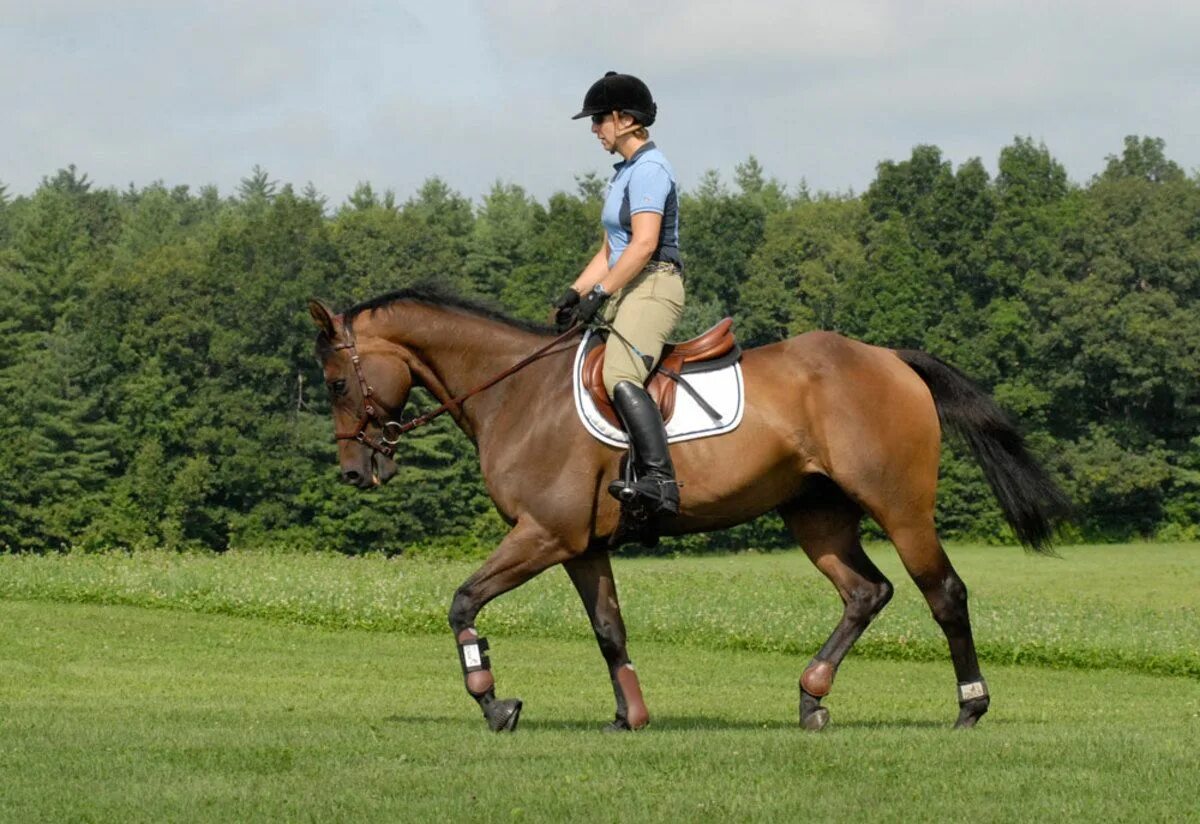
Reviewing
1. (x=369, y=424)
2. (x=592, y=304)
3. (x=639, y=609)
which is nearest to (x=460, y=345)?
(x=369, y=424)

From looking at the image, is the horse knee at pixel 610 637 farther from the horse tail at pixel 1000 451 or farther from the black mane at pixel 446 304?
the horse tail at pixel 1000 451

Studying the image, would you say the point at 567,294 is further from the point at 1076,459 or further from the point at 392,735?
the point at 1076,459

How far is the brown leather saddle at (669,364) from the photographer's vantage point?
10.3 metres

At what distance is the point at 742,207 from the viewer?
309 feet

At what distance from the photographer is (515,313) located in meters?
72.9

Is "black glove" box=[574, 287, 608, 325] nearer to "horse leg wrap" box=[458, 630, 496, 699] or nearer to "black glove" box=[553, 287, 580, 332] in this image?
"black glove" box=[553, 287, 580, 332]

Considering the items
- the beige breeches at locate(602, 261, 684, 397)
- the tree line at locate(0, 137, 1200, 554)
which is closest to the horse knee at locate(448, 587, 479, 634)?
the beige breeches at locate(602, 261, 684, 397)

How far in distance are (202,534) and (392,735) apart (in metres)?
71.3

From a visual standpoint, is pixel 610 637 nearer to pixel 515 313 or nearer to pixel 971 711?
pixel 971 711

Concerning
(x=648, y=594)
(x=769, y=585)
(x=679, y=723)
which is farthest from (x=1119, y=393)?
(x=679, y=723)

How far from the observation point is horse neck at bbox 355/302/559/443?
10750 millimetres

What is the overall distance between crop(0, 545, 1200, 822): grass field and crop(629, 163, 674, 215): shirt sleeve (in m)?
3.01

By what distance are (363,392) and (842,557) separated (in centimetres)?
315

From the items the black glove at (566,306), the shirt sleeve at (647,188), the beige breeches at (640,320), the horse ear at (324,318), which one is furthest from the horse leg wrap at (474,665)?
the shirt sleeve at (647,188)
